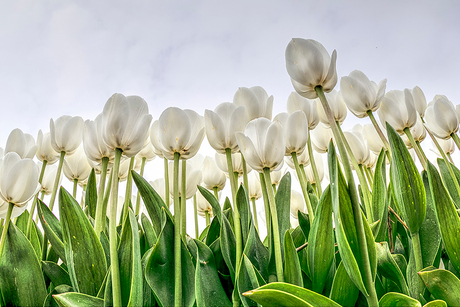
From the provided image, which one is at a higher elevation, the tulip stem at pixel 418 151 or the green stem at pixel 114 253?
the tulip stem at pixel 418 151

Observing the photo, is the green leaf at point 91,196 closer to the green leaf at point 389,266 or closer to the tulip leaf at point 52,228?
the tulip leaf at point 52,228

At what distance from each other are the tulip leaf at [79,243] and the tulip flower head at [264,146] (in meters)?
0.32

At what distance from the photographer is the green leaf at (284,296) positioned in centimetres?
43

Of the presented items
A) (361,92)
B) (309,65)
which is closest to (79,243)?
(309,65)

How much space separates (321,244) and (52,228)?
1.91 ft

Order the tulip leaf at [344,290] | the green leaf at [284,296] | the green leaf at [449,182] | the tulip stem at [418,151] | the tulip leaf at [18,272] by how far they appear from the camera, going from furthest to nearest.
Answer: the green leaf at [449,182] → the tulip stem at [418,151] → the tulip leaf at [18,272] → the tulip leaf at [344,290] → the green leaf at [284,296]

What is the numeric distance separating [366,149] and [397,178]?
53 cm

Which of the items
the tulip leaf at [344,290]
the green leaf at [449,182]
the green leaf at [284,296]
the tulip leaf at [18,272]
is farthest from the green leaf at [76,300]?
the green leaf at [449,182]

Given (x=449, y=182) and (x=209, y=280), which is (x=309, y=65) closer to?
(x=209, y=280)

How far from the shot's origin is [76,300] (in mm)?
546

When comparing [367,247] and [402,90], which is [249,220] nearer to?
[367,247]

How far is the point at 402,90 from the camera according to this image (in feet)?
3.25

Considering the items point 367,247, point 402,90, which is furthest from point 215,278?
point 402,90

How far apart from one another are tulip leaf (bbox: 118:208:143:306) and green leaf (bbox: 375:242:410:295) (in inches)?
16.4
